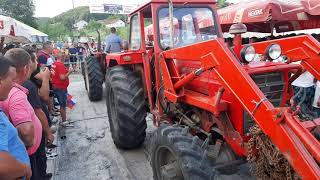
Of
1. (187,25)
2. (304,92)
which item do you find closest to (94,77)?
(187,25)

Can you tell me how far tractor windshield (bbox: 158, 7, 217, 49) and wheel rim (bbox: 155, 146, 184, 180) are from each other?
1494 mm

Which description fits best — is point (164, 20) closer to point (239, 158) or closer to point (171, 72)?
point (171, 72)

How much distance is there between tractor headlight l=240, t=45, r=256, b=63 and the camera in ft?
10.2

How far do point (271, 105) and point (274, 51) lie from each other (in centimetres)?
77

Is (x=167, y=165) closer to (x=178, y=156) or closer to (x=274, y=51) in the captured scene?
(x=178, y=156)

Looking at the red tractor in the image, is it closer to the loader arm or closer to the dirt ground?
the loader arm

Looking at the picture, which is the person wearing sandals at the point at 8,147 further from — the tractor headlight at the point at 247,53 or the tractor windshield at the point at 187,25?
the tractor windshield at the point at 187,25

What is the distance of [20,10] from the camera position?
37.2 m

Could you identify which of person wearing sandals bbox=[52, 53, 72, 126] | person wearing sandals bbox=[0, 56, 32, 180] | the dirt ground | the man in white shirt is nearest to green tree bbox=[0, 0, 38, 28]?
person wearing sandals bbox=[52, 53, 72, 126]

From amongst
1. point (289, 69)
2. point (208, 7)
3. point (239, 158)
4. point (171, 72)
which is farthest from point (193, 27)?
point (239, 158)

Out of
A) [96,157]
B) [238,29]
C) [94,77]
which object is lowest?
[96,157]

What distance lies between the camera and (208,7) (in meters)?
4.62

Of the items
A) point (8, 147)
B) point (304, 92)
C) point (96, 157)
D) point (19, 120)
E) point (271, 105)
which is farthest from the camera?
point (96, 157)

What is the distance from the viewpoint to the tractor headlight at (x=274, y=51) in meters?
2.94
